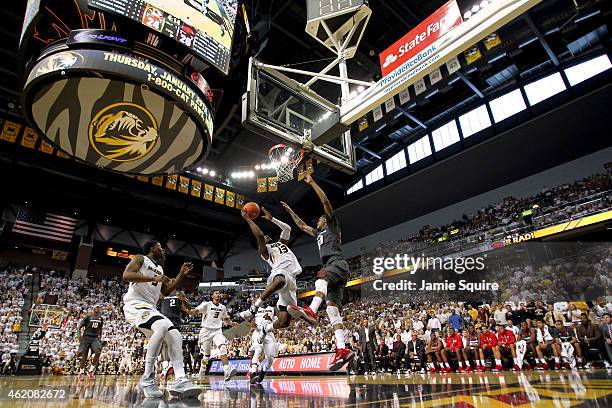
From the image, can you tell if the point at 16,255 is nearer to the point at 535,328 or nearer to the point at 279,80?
the point at 279,80

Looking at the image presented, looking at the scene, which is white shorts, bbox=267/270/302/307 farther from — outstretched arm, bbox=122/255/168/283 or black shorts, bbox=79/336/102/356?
black shorts, bbox=79/336/102/356

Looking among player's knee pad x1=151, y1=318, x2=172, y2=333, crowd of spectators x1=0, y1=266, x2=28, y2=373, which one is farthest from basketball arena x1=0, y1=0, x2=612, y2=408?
crowd of spectators x1=0, y1=266, x2=28, y2=373

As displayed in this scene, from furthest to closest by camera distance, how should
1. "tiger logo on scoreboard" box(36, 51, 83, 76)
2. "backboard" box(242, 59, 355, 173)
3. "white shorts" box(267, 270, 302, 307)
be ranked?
"backboard" box(242, 59, 355, 173)
"white shorts" box(267, 270, 302, 307)
"tiger logo on scoreboard" box(36, 51, 83, 76)

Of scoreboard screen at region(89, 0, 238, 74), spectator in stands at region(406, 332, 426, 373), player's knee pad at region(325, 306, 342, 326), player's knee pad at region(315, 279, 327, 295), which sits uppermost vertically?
scoreboard screen at region(89, 0, 238, 74)

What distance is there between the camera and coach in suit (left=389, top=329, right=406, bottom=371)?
1150cm

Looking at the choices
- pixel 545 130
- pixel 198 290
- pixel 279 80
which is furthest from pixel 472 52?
pixel 198 290

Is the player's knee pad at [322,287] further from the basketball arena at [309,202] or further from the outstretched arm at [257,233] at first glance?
the outstretched arm at [257,233]

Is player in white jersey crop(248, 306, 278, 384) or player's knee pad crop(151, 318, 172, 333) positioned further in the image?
player in white jersey crop(248, 306, 278, 384)

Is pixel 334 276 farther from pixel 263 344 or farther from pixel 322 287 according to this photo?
pixel 263 344

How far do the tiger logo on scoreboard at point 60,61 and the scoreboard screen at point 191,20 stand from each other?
93 centimetres

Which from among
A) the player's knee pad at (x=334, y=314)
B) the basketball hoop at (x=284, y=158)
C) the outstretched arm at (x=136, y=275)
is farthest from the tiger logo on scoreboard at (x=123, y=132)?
the player's knee pad at (x=334, y=314)

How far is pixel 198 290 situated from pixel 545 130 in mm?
28117

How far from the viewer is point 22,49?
5656mm

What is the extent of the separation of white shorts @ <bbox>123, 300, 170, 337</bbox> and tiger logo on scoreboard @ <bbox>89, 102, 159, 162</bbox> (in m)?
3.51
